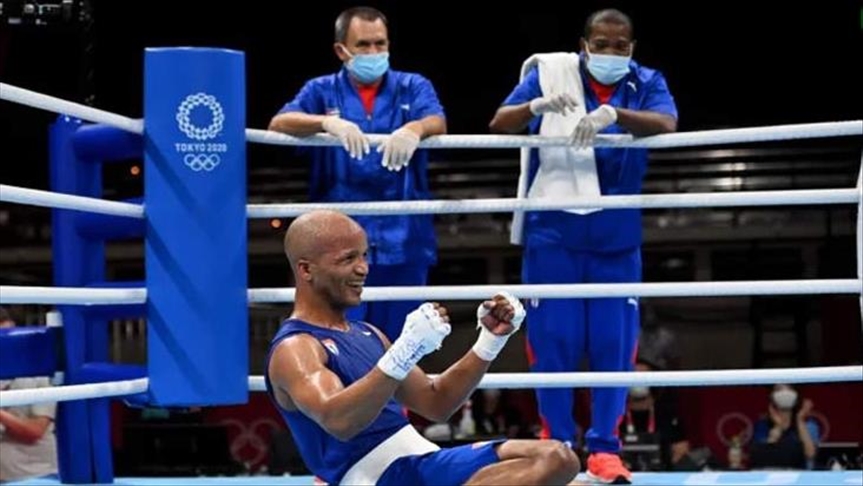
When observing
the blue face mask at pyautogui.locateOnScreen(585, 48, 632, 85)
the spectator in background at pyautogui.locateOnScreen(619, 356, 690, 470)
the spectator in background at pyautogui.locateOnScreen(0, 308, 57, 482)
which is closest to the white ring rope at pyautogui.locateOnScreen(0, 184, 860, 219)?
the blue face mask at pyautogui.locateOnScreen(585, 48, 632, 85)

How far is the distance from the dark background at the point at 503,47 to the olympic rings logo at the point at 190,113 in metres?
7.16

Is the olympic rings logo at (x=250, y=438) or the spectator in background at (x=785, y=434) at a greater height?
the spectator in background at (x=785, y=434)

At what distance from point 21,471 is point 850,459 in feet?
14.1

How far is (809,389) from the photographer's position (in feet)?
31.9

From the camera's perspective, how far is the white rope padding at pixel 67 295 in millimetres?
2936

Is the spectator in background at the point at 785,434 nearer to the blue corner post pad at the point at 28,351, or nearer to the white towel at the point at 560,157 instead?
the white towel at the point at 560,157

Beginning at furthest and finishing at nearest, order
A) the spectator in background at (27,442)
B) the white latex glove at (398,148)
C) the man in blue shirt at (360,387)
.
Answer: the spectator in background at (27,442)
the white latex glove at (398,148)
the man in blue shirt at (360,387)

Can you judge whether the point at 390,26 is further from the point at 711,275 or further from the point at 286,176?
the point at 711,275

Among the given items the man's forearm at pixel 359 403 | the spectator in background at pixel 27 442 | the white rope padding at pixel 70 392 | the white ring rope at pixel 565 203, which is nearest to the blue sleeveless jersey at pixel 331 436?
the man's forearm at pixel 359 403

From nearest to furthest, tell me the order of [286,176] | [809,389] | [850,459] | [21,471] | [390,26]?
[21,471] < [850,459] < [809,389] < [390,26] < [286,176]

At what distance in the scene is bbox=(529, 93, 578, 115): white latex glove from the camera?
3855mm

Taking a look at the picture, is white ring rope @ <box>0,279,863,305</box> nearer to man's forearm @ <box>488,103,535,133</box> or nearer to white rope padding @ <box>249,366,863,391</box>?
white rope padding @ <box>249,366,863,391</box>

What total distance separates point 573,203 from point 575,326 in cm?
40

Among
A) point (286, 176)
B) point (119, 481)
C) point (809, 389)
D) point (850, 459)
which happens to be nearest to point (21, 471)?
point (119, 481)
